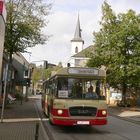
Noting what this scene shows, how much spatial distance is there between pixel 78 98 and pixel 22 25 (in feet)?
54.5

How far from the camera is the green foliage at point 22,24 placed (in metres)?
31.3

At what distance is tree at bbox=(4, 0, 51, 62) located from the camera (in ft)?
103

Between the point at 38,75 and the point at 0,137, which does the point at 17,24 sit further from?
the point at 38,75

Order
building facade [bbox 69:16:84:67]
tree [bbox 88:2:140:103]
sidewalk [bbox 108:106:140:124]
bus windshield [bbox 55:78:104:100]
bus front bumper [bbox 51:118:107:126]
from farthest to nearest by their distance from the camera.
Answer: building facade [bbox 69:16:84:67] → tree [bbox 88:2:140:103] → sidewalk [bbox 108:106:140:124] → bus windshield [bbox 55:78:104:100] → bus front bumper [bbox 51:118:107:126]

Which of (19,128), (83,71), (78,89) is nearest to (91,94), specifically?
(78,89)

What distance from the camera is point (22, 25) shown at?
3148cm

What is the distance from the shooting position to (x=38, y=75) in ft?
396

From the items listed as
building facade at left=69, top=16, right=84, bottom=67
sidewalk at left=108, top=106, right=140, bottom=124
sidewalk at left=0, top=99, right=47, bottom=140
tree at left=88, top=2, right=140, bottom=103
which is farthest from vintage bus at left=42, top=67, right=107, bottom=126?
building facade at left=69, top=16, right=84, bottom=67

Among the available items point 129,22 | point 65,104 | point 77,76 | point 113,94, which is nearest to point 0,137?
point 65,104

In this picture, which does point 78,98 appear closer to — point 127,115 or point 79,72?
point 79,72

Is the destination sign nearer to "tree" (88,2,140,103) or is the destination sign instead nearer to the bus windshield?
the bus windshield

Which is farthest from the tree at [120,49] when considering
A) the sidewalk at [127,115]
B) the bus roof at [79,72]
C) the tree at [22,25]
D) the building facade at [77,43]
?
the building facade at [77,43]

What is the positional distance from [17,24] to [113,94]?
34.3 m

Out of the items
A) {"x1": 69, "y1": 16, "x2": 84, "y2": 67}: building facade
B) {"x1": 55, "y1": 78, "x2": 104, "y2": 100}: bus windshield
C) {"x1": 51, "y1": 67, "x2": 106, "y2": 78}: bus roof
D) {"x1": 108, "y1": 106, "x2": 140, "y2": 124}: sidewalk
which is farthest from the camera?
{"x1": 69, "y1": 16, "x2": 84, "y2": 67}: building facade
